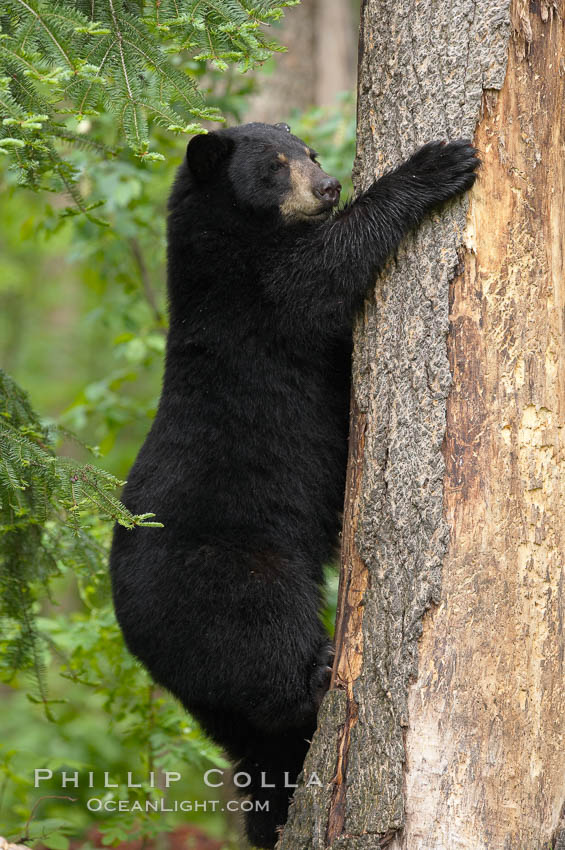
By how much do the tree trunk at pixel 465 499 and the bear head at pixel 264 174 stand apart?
89 cm

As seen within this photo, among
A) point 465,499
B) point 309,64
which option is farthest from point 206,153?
point 309,64

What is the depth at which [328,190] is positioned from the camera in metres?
3.82

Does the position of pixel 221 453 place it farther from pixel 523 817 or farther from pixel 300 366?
pixel 523 817

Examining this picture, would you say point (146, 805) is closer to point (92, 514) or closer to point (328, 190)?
point (92, 514)

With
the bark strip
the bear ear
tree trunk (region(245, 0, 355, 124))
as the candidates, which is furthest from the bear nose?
tree trunk (region(245, 0, 355, 124))

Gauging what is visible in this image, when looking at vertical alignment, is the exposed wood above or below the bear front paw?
below

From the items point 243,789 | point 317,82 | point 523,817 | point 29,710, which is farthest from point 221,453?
point 317,82

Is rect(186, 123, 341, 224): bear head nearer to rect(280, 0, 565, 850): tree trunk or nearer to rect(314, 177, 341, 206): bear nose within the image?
rect(314, 177, 341, 206): bear nose

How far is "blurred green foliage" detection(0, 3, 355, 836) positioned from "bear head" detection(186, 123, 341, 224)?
0.36 metres

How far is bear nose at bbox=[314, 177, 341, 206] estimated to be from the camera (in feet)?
12.5

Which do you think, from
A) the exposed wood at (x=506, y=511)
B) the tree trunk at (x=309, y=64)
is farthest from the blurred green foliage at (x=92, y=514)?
the tree trunk at (x=309, y=64)

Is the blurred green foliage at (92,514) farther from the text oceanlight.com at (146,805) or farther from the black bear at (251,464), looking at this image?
the black bear at (251,464)

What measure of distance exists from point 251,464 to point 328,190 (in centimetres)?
133

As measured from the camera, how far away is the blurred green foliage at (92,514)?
371 centimetres
